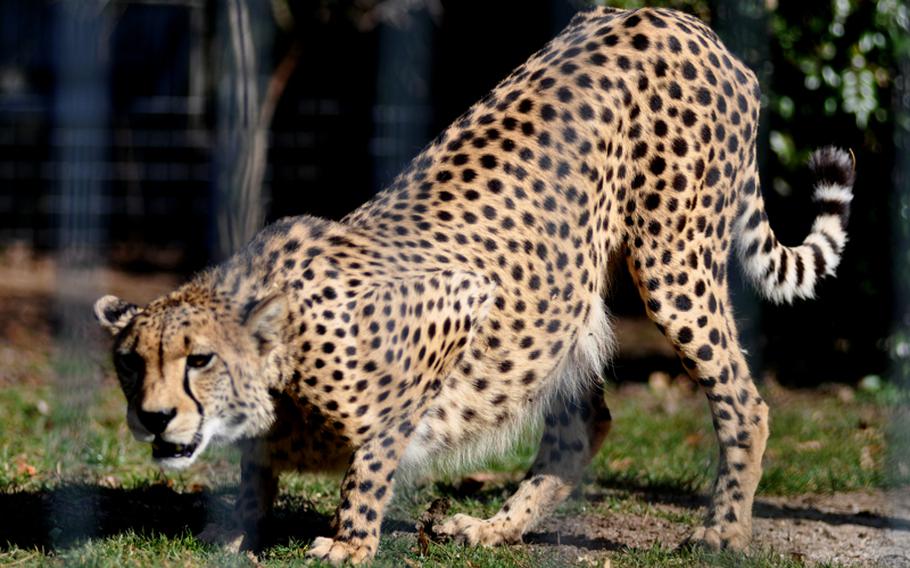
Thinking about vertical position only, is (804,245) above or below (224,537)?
above

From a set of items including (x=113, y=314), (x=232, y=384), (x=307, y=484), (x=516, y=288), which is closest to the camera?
(x=232, y=384)

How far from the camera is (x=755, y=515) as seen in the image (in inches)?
156

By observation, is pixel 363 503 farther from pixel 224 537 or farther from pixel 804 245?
pixel 804 245

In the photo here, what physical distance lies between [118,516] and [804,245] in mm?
2147

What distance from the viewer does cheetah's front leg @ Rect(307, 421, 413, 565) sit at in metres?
3.08

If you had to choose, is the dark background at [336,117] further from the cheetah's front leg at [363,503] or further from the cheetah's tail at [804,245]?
the cheetah's front leg at [363,503]

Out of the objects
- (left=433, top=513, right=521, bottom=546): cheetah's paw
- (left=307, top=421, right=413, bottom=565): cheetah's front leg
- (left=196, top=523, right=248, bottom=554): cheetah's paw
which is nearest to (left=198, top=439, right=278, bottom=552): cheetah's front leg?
(left=196, top=523, right=248, bottom=554): cheetah's paw

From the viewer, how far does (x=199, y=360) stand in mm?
2842

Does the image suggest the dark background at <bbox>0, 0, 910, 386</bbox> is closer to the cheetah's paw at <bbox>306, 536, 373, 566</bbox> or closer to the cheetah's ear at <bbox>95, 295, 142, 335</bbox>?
the cheetah's paw at <bbox>306, 536, 373, 566</bbox>

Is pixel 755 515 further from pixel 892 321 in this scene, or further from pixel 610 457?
pixel 892 321

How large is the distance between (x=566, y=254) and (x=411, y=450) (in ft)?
2.25

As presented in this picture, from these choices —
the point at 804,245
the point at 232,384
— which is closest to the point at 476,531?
the point at 232,384

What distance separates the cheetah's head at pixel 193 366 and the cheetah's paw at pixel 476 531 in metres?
0.75

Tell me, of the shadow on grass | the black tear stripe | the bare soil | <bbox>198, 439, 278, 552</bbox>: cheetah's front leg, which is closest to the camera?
the black tear stripe
